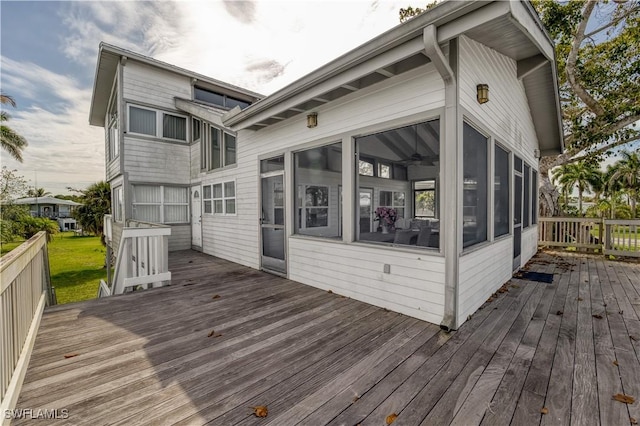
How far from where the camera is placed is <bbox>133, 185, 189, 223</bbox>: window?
863cm

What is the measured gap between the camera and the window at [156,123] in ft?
28.1

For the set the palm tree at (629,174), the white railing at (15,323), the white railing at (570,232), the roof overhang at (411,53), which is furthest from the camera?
the palm tree at (629,174)

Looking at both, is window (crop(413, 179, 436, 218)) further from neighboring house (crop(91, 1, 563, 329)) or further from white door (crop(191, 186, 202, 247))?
white door (crop(191, 186, 202, 247))

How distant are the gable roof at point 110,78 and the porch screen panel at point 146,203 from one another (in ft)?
12.0

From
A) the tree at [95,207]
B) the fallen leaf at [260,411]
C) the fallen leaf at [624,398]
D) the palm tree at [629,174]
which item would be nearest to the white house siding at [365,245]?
the fallen leaf at [624,398]

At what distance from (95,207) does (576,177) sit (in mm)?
37658

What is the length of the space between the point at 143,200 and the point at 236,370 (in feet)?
26.4

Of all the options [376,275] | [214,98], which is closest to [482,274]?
[376,275]

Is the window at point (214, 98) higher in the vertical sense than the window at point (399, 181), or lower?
higher

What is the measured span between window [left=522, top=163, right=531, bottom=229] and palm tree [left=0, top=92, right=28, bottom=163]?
2221cm

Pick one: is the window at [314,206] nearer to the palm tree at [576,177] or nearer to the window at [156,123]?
the window at [156,123]

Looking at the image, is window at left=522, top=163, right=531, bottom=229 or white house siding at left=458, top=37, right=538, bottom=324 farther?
window at left=522, top=163, right=531, bottom=229

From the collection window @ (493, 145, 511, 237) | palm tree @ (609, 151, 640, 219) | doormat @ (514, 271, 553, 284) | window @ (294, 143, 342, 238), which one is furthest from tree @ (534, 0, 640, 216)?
palm tree @ (609, 151, 640, 219)

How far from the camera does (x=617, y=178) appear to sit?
23906 millimetres
